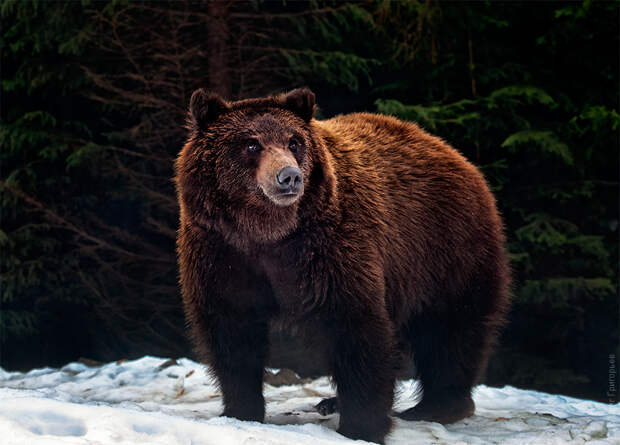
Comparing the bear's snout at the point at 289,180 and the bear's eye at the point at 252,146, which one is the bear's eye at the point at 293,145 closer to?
the bear's eye at the point at 252,146

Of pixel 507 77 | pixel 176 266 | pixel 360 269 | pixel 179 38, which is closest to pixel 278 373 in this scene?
pixel 176 266

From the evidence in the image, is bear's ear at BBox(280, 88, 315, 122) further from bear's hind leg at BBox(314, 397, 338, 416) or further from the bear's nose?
bear's hind leg at BBox(314, 397, 338, 416)

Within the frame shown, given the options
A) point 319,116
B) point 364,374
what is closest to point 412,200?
point 364,374

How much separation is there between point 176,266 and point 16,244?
2.46 m

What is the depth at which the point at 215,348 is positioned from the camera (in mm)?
4266

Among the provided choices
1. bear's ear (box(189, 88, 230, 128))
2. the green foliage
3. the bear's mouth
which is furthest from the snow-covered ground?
the green foliage

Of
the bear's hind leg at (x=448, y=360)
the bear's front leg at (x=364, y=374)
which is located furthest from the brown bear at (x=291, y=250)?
the bear's hind leg at (x=448, y=360)

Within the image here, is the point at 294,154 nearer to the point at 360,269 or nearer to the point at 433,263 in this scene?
the point at 360,269

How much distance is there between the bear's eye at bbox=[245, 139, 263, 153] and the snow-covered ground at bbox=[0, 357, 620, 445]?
1.59 m

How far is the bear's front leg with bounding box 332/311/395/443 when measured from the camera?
158 inches

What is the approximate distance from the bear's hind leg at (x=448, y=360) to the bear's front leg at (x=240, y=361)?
1.36 meters

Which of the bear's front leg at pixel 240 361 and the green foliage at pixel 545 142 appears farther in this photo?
the green foliage at pixel 545 142

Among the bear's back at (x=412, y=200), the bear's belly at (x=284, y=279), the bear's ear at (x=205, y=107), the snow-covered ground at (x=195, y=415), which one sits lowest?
the snow-covered ground at (x=195, y=415)

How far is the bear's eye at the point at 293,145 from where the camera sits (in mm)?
3952
